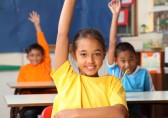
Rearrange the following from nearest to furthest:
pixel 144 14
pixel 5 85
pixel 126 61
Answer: pixel 126 61 → pixel 5 85 → pixel 144 14

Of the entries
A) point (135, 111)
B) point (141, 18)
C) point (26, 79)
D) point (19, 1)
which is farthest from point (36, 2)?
point (135, 111)

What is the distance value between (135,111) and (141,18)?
2582mm

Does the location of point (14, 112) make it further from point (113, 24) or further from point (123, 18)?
point (123, 18)

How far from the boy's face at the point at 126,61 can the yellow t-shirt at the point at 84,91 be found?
109cm

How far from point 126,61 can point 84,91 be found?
1.17 metres

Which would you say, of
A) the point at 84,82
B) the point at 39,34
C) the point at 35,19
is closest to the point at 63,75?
the point at 84,82

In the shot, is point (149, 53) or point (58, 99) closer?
point (58, 99)

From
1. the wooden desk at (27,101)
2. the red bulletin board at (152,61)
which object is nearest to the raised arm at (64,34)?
the wooden desk at (27,101)

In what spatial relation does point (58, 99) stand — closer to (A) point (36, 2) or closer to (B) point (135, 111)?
(B) point (135, 111)

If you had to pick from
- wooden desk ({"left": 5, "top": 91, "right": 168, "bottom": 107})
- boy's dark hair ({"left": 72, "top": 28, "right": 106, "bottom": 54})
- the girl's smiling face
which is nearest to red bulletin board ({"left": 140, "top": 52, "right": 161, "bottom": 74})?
the girl's smiling face

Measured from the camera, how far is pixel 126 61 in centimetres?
251

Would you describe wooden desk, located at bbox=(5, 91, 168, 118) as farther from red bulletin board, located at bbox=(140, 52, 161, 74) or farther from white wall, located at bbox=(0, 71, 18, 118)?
white wall, located at bbox=(0, 71, 18, 118)

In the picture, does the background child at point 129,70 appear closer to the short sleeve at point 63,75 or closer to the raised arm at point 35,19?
the short sleeve at point 63,75

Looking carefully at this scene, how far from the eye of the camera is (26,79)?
12.6ft
